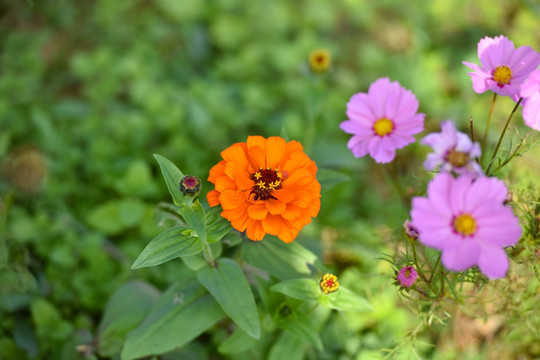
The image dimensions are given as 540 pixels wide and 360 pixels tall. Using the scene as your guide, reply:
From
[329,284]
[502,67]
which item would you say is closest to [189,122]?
[329,284]

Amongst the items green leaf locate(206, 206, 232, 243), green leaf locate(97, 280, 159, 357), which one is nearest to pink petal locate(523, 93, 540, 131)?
green leaf locate(206, 206, 232, 243)

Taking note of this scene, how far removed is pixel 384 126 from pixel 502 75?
0.34 meters

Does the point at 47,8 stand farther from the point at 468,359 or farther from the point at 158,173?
the point at 468,359

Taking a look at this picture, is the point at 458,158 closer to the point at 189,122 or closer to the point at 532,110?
the point at 532,110

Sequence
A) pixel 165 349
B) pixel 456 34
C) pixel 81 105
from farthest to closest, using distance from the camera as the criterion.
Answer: pixel 456 34 → pixel 81 105 → pixel 165 349

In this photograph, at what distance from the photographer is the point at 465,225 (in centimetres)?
103

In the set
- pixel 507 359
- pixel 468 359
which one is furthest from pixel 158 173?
pixel 507 359

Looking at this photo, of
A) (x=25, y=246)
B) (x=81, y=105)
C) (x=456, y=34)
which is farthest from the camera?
(x=456, y=34)

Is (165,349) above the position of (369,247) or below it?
above

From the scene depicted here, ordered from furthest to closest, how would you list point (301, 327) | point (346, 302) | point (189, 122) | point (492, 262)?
1. point (189, 122)
2. point (301, 327)
3. point (346, 302)
4. point (492, 262)

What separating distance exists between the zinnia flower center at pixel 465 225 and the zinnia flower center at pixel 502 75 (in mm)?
447

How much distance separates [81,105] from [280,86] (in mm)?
1151

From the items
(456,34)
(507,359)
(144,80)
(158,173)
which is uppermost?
(456,34)

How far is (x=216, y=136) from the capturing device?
7.92 ft
